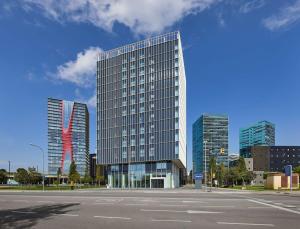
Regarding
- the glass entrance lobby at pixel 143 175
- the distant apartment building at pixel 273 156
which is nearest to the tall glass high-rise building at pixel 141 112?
Result: the glass entrance lobby at pixel 143 175

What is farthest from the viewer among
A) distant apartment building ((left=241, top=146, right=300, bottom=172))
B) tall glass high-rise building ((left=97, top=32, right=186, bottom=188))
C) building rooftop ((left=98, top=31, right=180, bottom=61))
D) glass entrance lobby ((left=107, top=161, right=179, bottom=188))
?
distant apartment building ((left=241, top=146, right=300, bottom=172))

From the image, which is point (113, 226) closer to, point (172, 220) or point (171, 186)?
point (172, 220)

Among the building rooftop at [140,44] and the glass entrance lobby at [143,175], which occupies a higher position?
the building rooftop at [140,44]

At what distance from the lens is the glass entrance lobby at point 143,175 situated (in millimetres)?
101400

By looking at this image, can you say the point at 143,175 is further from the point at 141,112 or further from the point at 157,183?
the point at 141,112

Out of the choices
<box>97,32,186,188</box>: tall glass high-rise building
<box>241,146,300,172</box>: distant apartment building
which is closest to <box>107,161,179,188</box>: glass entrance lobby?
<box>97,32,186,188</box>: tall glass high-rise building

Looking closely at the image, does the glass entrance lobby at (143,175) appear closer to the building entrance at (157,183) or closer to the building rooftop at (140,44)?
the building entrance at (157,183)

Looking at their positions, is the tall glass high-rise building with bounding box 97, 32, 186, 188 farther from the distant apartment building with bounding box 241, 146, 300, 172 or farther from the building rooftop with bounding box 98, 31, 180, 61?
the distant apartment building with bounding box 241, 146, 300, 172

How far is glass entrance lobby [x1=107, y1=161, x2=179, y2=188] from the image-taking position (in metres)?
101

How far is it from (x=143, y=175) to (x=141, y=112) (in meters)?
17.4

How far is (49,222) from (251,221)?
7.87m

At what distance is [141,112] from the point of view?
4166 inches

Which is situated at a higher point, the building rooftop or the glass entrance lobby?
the building rooftop

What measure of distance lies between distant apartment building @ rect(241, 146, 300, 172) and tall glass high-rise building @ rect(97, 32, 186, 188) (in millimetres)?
94623
